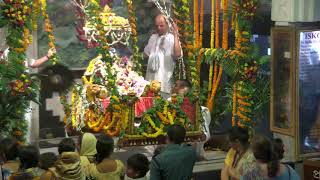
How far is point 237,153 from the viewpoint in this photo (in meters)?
7.43

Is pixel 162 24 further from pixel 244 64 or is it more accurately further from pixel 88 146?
pixel 88 146

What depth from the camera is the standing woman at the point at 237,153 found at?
7.25 metres

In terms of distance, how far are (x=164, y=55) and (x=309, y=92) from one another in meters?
2.95

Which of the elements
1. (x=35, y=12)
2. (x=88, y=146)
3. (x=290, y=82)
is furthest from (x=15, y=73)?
(x=290, y=82)

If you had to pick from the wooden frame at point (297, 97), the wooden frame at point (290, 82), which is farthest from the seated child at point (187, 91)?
the wooden frame at point (297, 97)

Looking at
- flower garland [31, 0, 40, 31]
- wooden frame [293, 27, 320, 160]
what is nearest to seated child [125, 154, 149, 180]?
flower garland [31, 0, 40, 31]

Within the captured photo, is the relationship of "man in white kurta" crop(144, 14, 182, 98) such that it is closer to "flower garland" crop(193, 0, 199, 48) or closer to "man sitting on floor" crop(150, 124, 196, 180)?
"flower garland" crop(193, 0, 199, 48)

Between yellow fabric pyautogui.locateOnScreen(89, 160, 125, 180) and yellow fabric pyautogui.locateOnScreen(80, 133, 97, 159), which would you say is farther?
yellow fabric pyautogui.locateOnScreen(80, 133, 97, 159)

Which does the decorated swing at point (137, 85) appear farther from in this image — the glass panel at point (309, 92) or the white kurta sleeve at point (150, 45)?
the glass panel at point (309, 92)

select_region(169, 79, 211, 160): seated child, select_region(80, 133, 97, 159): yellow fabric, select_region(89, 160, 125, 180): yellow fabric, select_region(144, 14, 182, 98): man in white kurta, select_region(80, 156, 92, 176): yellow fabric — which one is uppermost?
select_region(144, 14, 182, 98): man in white kurta

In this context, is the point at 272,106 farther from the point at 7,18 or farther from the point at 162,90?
the point at 7,18

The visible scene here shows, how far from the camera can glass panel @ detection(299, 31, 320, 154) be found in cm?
1083

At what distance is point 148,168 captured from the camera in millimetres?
6984

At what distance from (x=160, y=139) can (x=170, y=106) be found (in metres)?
0.49
